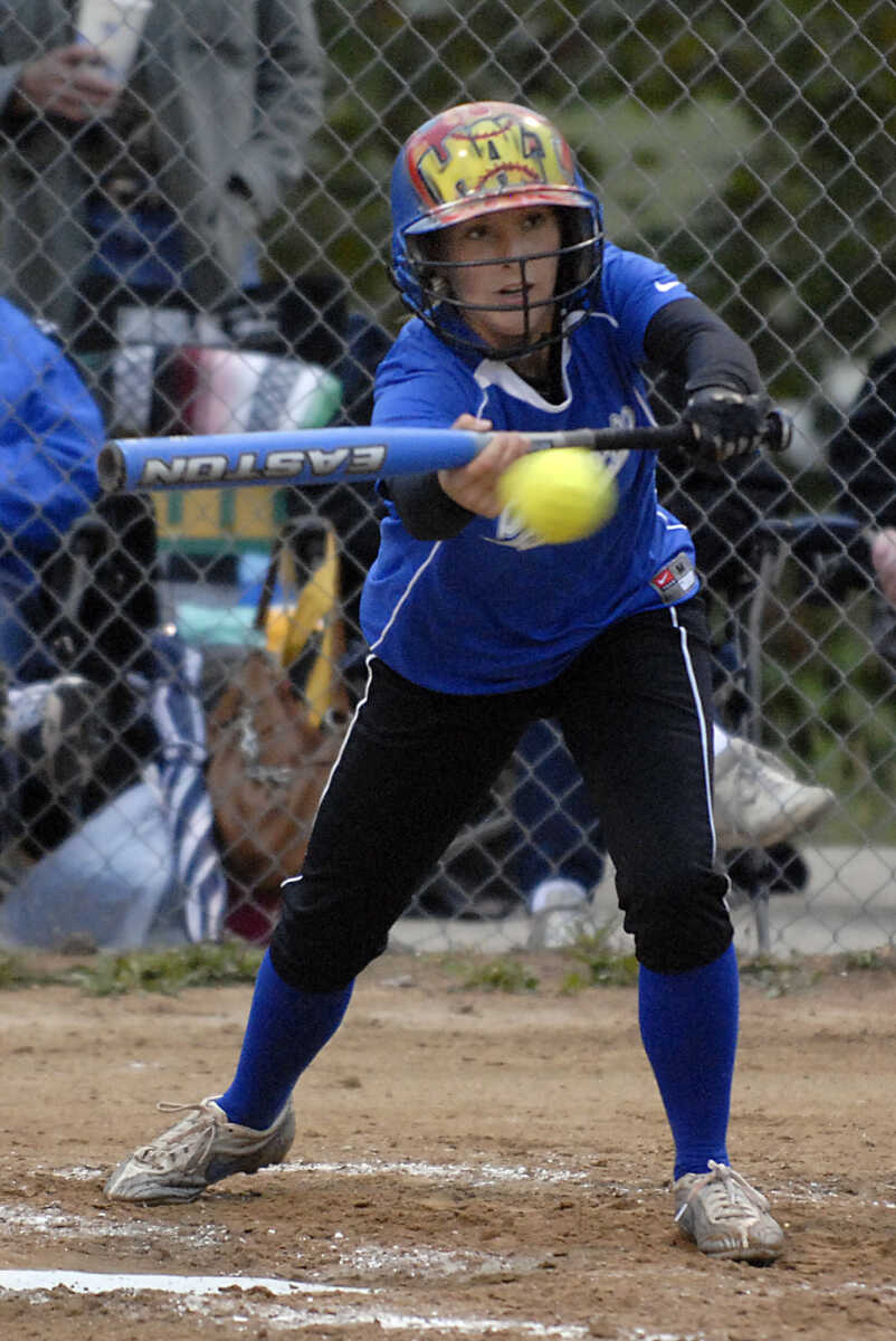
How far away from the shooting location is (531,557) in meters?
2.82

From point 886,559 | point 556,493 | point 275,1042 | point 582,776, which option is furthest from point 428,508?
point 886,559

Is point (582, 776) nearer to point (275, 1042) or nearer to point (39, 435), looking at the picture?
point (275, 1042)

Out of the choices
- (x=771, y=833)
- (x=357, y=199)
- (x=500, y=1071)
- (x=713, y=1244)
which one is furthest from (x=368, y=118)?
(x=713, y=1244)

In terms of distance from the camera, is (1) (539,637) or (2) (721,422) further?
(1) (539,637)

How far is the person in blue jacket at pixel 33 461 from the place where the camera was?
16.8 feet

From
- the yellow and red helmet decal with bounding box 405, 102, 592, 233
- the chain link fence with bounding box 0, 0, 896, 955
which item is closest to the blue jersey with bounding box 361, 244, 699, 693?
the yellow and red helmet decal with bounding box 405, 102, 592, 233

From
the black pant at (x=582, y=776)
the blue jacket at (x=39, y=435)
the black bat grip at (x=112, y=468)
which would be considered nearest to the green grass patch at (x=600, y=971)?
the blue jacket at (x=39, y=435)

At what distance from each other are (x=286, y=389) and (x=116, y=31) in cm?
108

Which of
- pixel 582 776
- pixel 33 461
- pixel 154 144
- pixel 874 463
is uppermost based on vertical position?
pixel 154 144

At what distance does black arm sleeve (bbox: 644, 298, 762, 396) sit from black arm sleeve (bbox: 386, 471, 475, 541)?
38 cm

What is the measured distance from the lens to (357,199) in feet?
19.6

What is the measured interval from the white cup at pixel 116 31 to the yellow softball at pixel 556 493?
3.18 meters

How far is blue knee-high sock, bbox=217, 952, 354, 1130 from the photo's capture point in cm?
304

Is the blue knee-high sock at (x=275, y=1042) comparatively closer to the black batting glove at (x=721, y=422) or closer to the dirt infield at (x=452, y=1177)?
the dirt infield at (x=452, y=1177)
